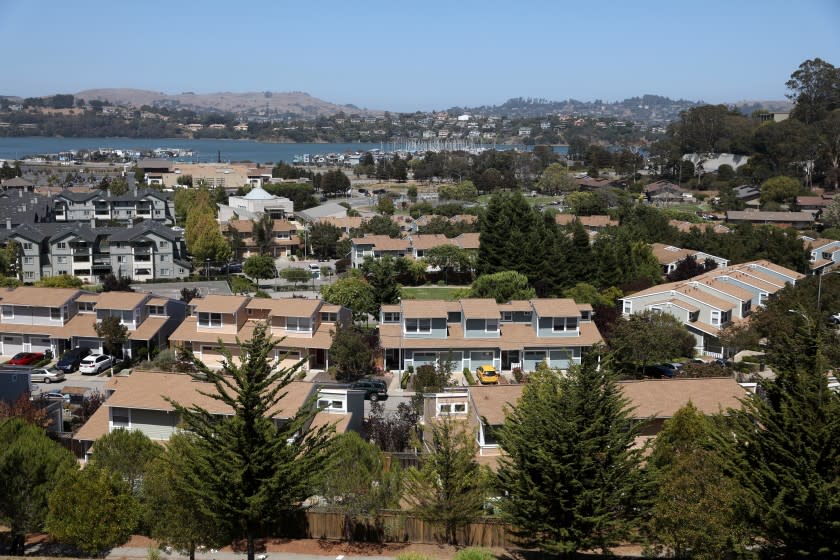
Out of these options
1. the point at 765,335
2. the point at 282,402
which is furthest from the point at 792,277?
the point at 282,402

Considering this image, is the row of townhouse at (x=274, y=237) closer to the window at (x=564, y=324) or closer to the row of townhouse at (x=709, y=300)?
the row of townhouse at (x=709, y=300)

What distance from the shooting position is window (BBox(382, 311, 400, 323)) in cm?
2621

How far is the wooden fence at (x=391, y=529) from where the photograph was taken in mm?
12672

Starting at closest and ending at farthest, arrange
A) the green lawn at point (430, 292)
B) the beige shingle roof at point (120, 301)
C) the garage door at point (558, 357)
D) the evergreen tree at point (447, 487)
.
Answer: the evergreen tree at point (447, 487) < the garage door at point (558, 357) < the beige shingle roof at point (120, 301) < the green lawn at point (430, 292)

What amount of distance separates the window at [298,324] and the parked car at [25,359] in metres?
7.59

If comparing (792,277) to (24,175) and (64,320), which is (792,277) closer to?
(64,320)

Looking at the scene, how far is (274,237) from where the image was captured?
152 feet

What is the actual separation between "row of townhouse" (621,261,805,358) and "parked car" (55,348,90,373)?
686 inches

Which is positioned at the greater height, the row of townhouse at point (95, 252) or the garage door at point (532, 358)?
the row of townhouse at point (95, 252)

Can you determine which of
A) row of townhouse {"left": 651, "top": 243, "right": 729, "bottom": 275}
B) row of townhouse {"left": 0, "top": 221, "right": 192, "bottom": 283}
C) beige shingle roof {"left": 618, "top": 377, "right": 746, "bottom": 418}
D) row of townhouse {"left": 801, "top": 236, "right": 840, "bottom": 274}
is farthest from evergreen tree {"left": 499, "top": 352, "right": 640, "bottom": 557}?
row of townhouse {"left": 801, "top": 236, "right": 840, "bottom": 274}

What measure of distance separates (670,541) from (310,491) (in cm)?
489

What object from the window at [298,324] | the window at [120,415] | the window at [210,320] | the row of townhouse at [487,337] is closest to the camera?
the window at [120,415]

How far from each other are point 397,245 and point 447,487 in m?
29.4

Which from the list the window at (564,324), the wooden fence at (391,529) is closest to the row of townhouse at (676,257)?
the window at (564,324)
